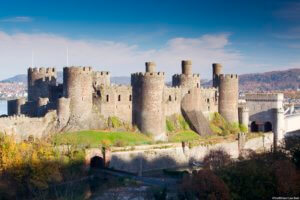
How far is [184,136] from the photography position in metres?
54.0

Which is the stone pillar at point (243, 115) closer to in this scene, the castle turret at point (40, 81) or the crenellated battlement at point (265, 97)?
the crenellated battlement at point (265, 97)

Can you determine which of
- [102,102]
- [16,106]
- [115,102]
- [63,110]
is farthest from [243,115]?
[16,106]

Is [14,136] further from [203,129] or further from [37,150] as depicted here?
[203,129]

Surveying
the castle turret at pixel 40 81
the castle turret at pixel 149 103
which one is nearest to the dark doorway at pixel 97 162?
the castle turret at pixel 149 103

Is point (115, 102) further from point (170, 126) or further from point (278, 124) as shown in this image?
point (278, 124)

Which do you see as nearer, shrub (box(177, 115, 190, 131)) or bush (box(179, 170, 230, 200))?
bush (box(179, 170, 230, 200))

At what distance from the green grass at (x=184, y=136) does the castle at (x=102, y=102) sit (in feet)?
3.72

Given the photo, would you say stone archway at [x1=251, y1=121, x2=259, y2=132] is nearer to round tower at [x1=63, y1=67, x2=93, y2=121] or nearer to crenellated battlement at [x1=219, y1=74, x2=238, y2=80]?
crenellated battlement at [x1=219, y1=74, x2=238, y2=80]

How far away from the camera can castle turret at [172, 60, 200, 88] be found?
5816 cm

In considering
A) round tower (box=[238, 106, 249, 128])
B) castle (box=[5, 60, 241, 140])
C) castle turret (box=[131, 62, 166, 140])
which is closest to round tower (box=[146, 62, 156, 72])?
castle (box=[5, 60, 241, 140])

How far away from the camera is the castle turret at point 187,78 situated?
191 feet

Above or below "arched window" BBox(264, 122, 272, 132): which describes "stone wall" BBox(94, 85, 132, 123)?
above

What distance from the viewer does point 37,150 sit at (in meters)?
39.4

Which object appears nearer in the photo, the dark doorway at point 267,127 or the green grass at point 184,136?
the green grass at point 184,136
